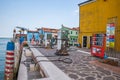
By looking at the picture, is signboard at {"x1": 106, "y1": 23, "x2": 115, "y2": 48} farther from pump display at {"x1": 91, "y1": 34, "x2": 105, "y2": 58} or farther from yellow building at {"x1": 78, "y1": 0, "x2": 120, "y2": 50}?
yellow building at {"x1": 78, "y1": 0, "x2": 120, "y2": 50}

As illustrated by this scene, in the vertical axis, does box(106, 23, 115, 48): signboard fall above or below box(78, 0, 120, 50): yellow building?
below

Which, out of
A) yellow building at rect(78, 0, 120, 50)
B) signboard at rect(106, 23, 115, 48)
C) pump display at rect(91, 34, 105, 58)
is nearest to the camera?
pump display at rect(91, 34, 105, 58)

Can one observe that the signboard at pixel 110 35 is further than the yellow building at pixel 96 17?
No

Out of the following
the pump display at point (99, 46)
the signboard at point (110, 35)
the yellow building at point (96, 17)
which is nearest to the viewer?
the pump display at point (99, 46)

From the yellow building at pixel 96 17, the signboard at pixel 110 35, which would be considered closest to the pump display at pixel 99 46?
the signboard at pixel 110 35

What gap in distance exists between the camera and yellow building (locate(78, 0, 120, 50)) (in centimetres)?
1469

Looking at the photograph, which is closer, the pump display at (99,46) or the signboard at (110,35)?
the pump display at (99,46)

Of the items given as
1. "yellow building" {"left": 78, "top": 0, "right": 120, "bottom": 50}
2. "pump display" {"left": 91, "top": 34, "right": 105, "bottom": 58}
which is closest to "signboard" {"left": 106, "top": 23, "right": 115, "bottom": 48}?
"pump display" {"left": 91, "top": 34, "right": 105, "bottom": 58}

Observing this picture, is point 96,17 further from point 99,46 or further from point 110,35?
point 99,46

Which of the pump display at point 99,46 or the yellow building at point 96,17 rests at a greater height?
the yellow building at point 96,17

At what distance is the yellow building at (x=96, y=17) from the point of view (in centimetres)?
1469

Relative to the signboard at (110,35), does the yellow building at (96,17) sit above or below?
above

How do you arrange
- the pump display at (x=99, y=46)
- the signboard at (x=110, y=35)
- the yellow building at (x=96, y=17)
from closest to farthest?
the pump display at (x=99, y=46) < the signboard at (x=110, y=35) < the yellow building at (x=96, y=17)

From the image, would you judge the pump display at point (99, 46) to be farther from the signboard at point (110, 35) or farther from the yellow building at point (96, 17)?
the yellow building at point (96, 17)
